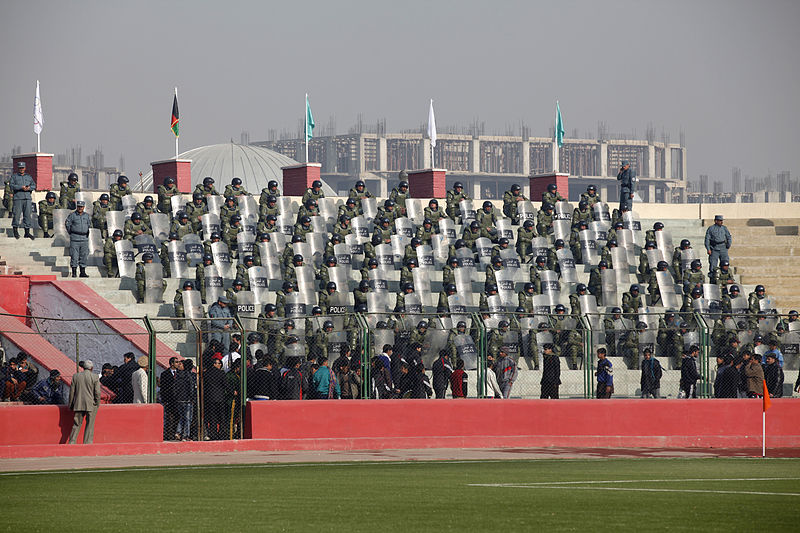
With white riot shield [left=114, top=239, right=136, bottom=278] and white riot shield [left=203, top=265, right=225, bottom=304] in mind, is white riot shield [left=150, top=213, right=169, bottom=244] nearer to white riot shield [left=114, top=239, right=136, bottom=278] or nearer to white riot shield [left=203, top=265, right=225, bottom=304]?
white riot shield [left=114, top=239, right=136, bottom=278]

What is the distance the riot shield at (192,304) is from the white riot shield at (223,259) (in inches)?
103

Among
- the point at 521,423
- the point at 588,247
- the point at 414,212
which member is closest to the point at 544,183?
the point at 414,212

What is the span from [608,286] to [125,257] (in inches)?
429

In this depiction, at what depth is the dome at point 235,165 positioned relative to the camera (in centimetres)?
8606

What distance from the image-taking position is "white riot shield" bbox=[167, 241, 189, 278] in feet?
97.3

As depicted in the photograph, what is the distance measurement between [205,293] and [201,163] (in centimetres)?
6129

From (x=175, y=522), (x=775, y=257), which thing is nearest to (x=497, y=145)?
(x=775, y=257)

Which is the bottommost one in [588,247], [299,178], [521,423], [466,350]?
[521,423]

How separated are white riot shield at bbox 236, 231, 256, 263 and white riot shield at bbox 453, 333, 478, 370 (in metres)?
8.93

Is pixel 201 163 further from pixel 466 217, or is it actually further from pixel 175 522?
pixel 175 522

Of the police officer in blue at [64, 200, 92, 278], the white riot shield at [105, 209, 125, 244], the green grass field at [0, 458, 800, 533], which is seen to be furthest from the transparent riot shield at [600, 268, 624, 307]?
the police officer in blue at [64, 200, 92, 278]

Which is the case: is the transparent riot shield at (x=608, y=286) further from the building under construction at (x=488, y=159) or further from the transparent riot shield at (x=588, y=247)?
the building under construction at (x=488, y=159)

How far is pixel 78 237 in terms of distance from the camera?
2933 centimetres

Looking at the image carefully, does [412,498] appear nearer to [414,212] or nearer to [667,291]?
[667,291]
